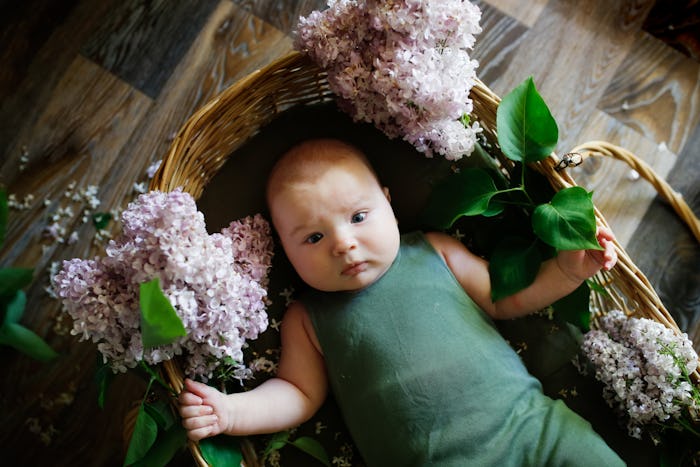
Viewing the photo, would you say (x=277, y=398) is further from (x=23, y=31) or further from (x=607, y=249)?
(x=23, y=31)

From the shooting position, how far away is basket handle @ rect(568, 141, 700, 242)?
1.29 metres

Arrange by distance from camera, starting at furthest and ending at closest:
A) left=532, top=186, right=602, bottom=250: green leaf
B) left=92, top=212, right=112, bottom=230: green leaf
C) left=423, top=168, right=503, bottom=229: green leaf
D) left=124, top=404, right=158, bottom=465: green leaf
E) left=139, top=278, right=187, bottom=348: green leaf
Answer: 1. left=92, top=212, right=112, bottom=230: green leaf
2. left=423, top=168, right=503, bottom=229: green leaf
3. left=532, top=186, right=602, bottom=250: green leaf
4. left=124, top=404, right=158, bottom=465: green leaf
5. left=139, top=278, right=187, bottom=348: green leaf

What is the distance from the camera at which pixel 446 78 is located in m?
1.01

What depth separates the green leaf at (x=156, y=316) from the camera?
2.41 ft

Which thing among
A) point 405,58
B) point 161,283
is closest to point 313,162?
point 405,58

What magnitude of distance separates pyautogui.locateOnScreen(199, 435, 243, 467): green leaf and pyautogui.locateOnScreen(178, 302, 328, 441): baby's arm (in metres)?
0.02

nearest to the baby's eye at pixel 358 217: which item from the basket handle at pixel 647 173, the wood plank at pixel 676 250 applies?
the basket handle at pixel 647 173

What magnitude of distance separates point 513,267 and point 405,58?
16.9 inches

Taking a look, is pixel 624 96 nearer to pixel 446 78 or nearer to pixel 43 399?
pixel 446 78

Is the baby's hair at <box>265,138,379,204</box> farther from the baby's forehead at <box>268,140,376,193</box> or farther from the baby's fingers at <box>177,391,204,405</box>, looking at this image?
the baby's fingers at <box>177,391,204,405</box>

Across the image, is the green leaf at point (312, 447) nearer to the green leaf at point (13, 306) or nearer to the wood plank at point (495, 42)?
the green leaf at point (13, 306)

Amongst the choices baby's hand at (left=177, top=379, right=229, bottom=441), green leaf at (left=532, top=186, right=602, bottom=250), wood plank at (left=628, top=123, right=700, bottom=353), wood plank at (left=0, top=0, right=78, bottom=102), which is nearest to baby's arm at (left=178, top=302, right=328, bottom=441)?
baby's hand at (left=177, top=379, right=229, bottom=441)

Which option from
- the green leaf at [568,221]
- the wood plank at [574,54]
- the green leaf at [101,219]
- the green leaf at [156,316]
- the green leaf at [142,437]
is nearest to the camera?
the green leaf at [156,316]

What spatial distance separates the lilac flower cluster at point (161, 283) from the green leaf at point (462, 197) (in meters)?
0.42
